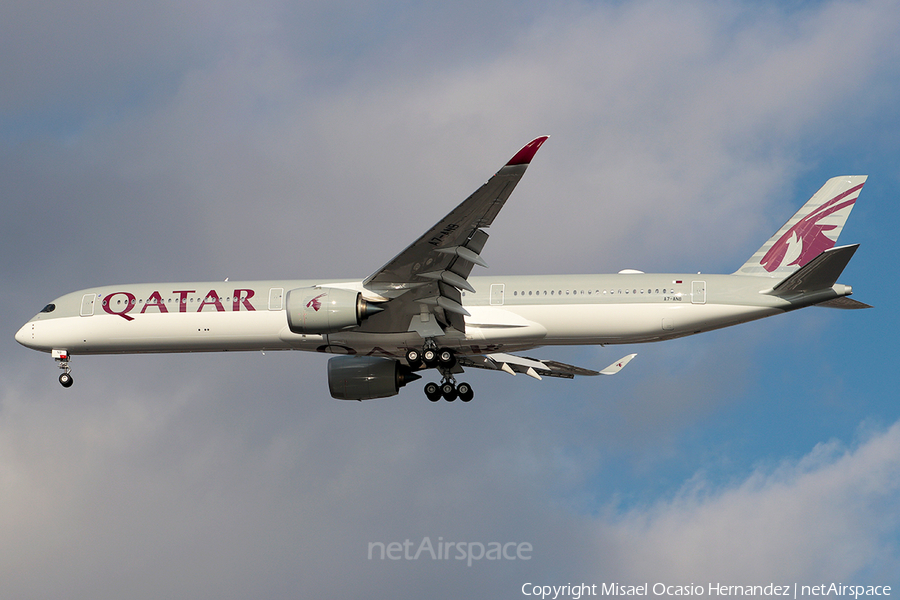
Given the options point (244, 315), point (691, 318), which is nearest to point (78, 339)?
point (244, 315)

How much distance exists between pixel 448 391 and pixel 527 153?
10823 millimetres

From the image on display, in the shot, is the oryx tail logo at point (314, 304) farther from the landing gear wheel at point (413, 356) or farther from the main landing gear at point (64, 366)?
the main landing gear at point (64, 366)

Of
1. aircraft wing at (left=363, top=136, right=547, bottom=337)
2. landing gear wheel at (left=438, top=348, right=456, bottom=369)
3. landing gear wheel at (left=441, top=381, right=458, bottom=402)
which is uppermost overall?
aircraft wing at (left=363, top=136, right=547, bottom=337)

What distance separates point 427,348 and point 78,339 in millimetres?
11020

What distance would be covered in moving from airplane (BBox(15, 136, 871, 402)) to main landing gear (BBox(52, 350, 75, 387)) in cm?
5

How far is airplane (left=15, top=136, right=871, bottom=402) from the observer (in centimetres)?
2791

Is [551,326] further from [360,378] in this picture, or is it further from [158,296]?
[158,296]

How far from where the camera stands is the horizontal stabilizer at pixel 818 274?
86.1 feet

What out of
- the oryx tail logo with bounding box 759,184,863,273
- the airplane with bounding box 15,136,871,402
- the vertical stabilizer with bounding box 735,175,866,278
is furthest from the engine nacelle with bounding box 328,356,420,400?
the oryx tail logo with bounding box 759,184,863,273

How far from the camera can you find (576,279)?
29938 mm

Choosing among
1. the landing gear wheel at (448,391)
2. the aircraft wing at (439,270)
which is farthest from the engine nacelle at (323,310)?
the landing gear wheel at (448,391)

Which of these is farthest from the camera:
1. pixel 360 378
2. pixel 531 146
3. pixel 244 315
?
pixel 360 378

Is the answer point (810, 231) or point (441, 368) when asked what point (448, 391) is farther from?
point (810, 231)

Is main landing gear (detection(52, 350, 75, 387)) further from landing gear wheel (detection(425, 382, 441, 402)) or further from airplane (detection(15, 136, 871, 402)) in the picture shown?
landing gear wheel (detection(425, 382, 441, 402))
